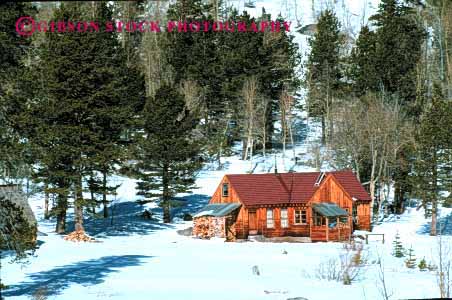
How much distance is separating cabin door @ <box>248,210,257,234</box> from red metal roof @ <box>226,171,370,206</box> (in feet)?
2.30

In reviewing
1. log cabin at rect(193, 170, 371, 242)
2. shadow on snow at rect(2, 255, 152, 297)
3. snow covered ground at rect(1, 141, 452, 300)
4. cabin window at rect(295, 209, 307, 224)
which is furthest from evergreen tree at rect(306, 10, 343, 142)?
shadow on snow at rect(2, 255, 152, 297)

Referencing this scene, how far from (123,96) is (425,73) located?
34635 millimetres

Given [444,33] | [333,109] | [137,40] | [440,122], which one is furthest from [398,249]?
[137,40]

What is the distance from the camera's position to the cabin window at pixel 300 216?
4612cm

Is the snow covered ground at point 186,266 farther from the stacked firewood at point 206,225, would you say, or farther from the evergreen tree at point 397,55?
the evergreen tree at point 397,55

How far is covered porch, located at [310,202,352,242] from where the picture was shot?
44.9 meters

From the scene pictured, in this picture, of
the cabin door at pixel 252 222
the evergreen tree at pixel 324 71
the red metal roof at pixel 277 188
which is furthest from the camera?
the evergreen tree at pixel 324 71

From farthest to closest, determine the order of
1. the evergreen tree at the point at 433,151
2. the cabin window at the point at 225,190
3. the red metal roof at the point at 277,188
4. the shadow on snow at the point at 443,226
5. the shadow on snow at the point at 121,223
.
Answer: the shadow on snow at the point at 443,226 < the cabin window at the point at 225,190 < the red metal roof at the point at 277,188 < the shadow on snow at the point at 121,223 < the evergreen tree at the point at 433,151

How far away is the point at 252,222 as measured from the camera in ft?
152

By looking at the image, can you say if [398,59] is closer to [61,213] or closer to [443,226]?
[443,226]

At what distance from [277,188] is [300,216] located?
8.97 ft

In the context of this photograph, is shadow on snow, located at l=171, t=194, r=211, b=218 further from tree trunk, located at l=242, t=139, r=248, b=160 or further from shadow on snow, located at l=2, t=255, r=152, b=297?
shadow on snow, located at l=2, t=255, r=152, b=297

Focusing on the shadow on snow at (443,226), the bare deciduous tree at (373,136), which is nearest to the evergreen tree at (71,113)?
the bare deciduous tree at (373,136)

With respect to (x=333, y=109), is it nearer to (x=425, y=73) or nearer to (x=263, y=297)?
(x=425, y=73)
